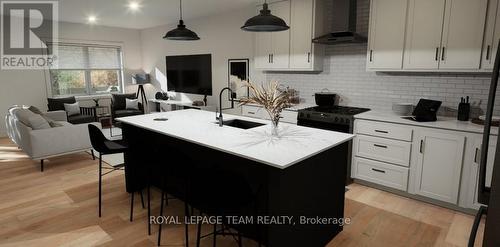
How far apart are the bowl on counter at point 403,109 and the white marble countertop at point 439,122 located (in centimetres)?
7

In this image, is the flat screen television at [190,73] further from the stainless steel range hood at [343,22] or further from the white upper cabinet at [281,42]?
the stainless steel range hood at [343,22]

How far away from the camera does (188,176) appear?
7.88 feet

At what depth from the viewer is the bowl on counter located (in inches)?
143

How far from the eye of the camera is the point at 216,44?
6.24m

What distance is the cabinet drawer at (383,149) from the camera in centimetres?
337

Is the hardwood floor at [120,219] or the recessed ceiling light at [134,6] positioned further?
the recessed ceiling light at [134,6]

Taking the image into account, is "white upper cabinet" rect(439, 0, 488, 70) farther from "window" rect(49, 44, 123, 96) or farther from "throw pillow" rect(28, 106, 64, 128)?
"window" rect(49, 44, 123, 96)

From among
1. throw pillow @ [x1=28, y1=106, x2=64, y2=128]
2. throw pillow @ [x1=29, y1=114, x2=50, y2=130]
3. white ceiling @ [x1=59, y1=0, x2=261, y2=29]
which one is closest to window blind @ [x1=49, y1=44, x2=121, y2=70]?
white ceiling @ [x1=59, y1=0, x2=261, y2=29]

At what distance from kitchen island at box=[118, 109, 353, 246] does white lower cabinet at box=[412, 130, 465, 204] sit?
1210mm

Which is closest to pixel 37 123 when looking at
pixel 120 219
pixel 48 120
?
pixel 48 120

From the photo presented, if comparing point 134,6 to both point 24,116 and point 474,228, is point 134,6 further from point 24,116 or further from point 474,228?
point 474,228

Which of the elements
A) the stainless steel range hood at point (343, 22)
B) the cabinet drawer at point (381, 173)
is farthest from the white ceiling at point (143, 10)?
the cabinet drawer at point (381, 173)

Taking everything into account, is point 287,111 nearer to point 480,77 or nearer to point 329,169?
point 329,169

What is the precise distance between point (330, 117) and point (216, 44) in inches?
132
